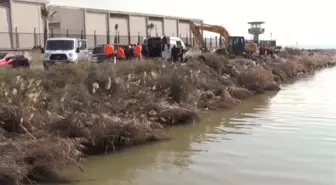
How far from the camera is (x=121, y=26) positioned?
66.2 metres

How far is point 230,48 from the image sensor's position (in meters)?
50.8

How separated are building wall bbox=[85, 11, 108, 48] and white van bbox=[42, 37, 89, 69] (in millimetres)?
27717

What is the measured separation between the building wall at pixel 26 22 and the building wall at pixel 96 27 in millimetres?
6729

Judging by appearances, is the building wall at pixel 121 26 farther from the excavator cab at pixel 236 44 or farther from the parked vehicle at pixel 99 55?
the parked vehicle at pixel 99 55

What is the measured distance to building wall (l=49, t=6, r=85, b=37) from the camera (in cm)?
5859

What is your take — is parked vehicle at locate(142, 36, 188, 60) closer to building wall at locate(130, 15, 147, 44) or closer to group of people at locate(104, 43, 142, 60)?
group of people at locate(104, 43, 142, 60)

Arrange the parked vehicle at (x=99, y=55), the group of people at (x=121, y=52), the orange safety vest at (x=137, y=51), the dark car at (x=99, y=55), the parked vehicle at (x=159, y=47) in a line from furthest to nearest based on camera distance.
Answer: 1. the parked vehicle at (x=159, y=47)
2. the orange safety vest at (x=137, y=51)
3. the parked vehicle at (x=99, y=55)
4. the dark car at (x=99, y=55)
5. the group of people at (x=121, y=52)

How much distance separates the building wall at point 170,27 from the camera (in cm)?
7848

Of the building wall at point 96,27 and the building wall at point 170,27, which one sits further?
the building wall at point 170,27

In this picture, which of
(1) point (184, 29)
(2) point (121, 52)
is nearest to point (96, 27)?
(1) point (184, 29)

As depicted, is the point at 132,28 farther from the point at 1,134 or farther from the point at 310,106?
the point at 1,134

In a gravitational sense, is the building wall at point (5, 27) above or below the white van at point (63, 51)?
above

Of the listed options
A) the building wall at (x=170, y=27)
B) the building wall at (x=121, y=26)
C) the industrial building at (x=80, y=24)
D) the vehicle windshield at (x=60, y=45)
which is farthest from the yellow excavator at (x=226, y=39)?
the building wall at (x=170, y=27)

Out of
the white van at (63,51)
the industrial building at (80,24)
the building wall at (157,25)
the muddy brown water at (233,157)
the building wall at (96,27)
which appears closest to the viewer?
the muddy brown water at (233,157)
